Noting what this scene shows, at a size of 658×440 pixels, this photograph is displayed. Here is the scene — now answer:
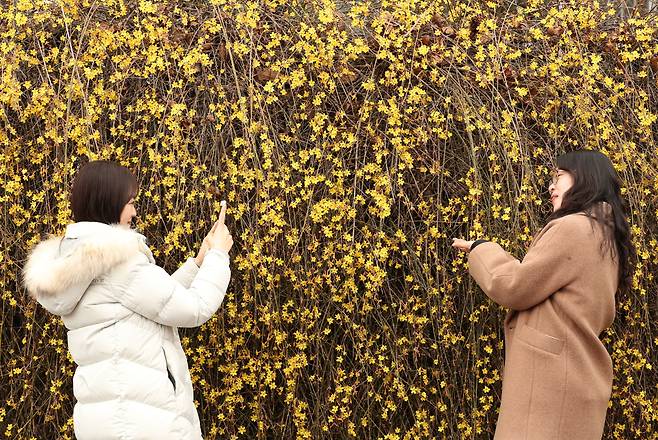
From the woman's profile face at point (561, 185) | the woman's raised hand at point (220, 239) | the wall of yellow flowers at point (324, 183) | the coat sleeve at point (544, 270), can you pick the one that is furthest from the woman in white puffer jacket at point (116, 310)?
the woman's profile face at point (561, 185)

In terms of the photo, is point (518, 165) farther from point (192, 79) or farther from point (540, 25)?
point (192, 79)

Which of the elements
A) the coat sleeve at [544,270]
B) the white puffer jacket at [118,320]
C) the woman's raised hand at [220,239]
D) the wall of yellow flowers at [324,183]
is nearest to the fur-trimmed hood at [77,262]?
the white puffer jacket at [118,320]

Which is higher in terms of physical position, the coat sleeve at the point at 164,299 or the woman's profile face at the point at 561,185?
the woman's profile face at the point at 561,185

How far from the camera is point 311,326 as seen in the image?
2486 mm

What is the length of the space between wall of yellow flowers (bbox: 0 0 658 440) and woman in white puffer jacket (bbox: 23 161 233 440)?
23.4 inches

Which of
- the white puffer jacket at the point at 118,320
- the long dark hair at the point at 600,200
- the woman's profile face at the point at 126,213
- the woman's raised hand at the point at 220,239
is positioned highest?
the long dark hair at the point at 600,200

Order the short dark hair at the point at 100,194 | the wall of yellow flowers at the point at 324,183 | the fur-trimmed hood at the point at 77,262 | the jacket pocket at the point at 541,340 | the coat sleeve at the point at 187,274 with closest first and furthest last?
the fur-trimmed hood at the point at 77,262, the short dark hair at the point at 100,194, the jacket pocket at the point at 541,340, the coat sleeve at the point at 187,274, the wall of yellow flowers at the point at 324,183

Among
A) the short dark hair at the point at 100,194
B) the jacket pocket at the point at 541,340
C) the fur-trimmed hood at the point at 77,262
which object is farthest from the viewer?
the jacket pocket at the point at 541,340

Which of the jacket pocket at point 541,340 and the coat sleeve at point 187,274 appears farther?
the coat sleeve at point 187,274

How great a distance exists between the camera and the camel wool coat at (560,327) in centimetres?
192

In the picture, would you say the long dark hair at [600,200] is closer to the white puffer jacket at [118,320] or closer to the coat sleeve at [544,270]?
the coat sleeve at [544,270]

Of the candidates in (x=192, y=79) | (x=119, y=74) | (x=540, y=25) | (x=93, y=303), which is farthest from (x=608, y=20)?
(x=93, y=303)

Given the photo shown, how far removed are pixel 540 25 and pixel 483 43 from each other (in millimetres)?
325

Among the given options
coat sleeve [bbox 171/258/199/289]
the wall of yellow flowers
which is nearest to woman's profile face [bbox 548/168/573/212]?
the wall of yellow flowers
